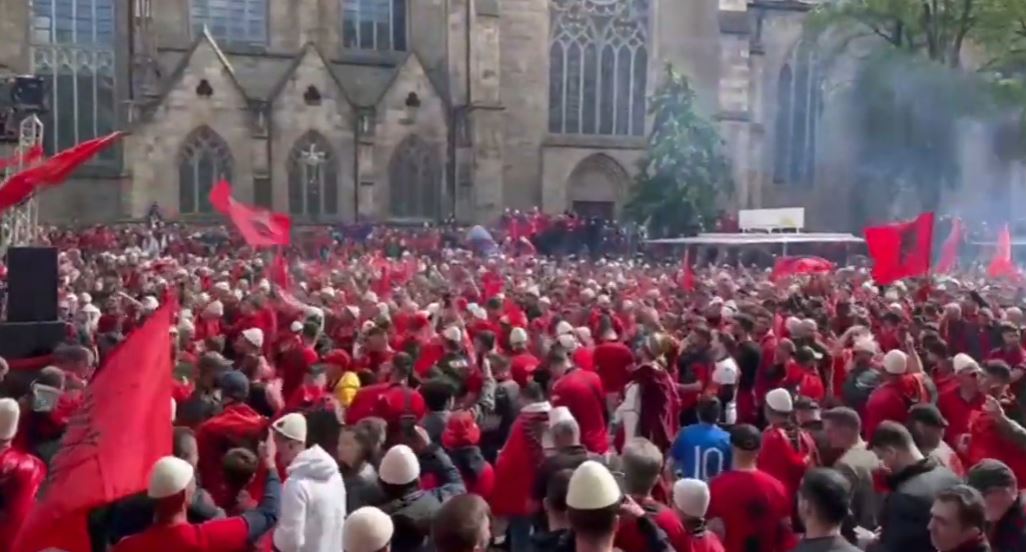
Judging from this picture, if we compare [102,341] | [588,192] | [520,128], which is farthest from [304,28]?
[102,341]

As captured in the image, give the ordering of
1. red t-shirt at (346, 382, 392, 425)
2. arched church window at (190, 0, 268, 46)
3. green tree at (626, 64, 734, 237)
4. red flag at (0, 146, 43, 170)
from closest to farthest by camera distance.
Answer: red t-shirt at (346, 382, 392, 425) < red flag at (0, 146, 43, 170) < green tree at (626, 64, 734, 237) < arched church window at (190, 0, 268, 46)

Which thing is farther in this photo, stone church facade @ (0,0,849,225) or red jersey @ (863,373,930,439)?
stone church facade @ (0,0,849,225)

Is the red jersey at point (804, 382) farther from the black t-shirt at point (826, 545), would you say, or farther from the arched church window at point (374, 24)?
the arched church window at point (374, 24)

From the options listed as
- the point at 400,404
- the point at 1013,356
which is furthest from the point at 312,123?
the point at 400,404

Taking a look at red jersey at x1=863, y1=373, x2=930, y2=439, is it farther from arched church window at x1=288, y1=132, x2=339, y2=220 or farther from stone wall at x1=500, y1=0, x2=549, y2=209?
stone wall at x1=500, y1=0, x2=549, y2=209

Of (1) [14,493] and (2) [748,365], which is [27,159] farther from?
(1) [14,493]

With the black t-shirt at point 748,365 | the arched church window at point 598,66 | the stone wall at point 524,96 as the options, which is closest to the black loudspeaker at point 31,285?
the black t-shirt at point 748,365

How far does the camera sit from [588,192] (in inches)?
1645

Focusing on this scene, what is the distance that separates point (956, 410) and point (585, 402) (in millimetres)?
2726

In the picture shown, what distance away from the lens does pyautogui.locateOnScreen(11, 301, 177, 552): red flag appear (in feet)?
15.8

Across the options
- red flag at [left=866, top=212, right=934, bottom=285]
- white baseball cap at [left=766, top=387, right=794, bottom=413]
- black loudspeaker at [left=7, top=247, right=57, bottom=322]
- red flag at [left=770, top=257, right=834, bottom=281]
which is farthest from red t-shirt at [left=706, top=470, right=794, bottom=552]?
red flag at [left=770, top=257, right=834, bottom=281]

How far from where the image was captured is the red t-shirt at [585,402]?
8672 millimetres

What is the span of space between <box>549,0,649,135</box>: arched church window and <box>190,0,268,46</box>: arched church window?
10.1 metres

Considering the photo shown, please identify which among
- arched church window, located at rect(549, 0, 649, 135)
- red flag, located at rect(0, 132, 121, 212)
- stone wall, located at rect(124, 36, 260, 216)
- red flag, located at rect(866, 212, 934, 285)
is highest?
arched church window, located at rect(549, 0, 649, 135)
